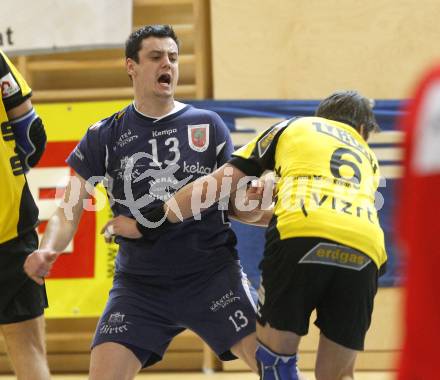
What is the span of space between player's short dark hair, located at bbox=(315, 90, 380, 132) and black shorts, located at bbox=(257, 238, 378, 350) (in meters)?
0.48

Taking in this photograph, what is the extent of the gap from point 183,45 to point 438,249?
4662 mm

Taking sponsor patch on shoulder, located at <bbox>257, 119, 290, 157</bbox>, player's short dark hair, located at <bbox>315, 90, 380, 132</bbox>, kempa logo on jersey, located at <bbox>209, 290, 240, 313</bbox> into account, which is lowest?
kempa logo on jersey, located at <bbox>209, 290, 240, 313</bbox>

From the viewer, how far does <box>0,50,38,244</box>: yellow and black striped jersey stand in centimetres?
335

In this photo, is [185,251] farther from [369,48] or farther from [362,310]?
[369,48]

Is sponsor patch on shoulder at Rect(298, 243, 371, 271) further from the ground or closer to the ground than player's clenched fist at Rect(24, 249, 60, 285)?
further from the ground

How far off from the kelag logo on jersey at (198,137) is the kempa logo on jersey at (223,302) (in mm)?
552

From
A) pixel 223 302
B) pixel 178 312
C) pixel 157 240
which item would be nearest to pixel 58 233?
pixel 157 240

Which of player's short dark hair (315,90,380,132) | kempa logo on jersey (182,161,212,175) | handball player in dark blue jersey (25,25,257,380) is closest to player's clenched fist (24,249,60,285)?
handball player in dark blue jersey (25,25,257,380)

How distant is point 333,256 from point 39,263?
1.04 metres

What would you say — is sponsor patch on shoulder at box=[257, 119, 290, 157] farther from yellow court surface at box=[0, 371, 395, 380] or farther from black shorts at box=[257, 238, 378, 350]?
yellow court surface at box=[0, 371, 395, 380]

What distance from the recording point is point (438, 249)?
1.43 meters

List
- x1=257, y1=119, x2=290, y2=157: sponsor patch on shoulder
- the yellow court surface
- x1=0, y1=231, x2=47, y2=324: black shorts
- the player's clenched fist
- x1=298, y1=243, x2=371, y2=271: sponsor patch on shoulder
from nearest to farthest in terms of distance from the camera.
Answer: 1. x1=298, y1=243, x2=371, y2=271: sponsor patch on shoulder
2. x1=257, y1=119, x2=290, y2=157: sponsor patch on shoulder
3. the player's clenched fist
4. x1=0, y1=231, x2=47, y2=324: black shorts
5. the yellow court surface

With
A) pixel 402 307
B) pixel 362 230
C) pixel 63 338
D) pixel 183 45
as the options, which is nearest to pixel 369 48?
pixel 183 45

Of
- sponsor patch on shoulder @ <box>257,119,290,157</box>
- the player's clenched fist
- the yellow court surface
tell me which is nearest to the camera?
sponsor patch on shoulder @ <box>257,119,290,157</box>
